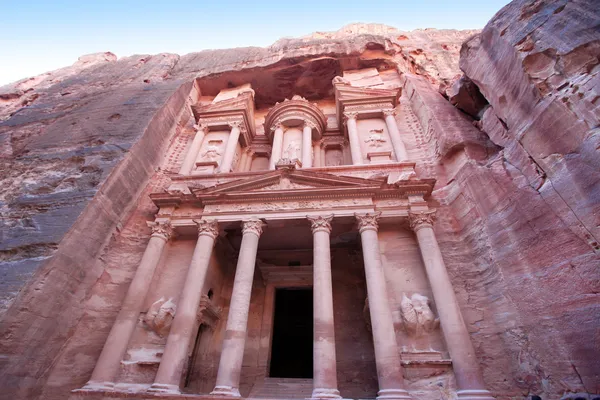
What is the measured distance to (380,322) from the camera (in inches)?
269

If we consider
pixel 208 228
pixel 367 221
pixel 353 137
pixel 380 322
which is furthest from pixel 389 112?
pixel 380 322

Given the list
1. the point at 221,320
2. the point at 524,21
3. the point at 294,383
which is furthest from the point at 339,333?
the point at 524,21

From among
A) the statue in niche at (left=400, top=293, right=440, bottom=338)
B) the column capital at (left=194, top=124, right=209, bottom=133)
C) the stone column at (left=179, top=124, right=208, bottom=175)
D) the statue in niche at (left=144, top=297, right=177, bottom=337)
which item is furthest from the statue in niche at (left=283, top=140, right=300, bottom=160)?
the statue in niche at (left=400, top=293, right=440, bottom=338)

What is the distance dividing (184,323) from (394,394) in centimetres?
464

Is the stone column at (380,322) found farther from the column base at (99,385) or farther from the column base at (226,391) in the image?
the column base at (99,385)

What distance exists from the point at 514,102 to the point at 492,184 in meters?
2.09

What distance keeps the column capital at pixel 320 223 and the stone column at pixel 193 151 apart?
577 cm

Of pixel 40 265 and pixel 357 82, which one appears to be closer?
pixel 40 265

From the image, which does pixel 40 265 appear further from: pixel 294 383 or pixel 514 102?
pixel 514 102

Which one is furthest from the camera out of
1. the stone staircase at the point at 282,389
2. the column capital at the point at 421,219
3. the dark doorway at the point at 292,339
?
the dark doorway at the point at 292,339

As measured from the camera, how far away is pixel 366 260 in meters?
7.86

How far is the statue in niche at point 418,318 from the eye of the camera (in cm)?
698

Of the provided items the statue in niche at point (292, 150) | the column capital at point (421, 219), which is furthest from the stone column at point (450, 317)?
the statue in niche at point (292, 150)

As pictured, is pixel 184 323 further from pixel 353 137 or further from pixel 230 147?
pixel 353 137
